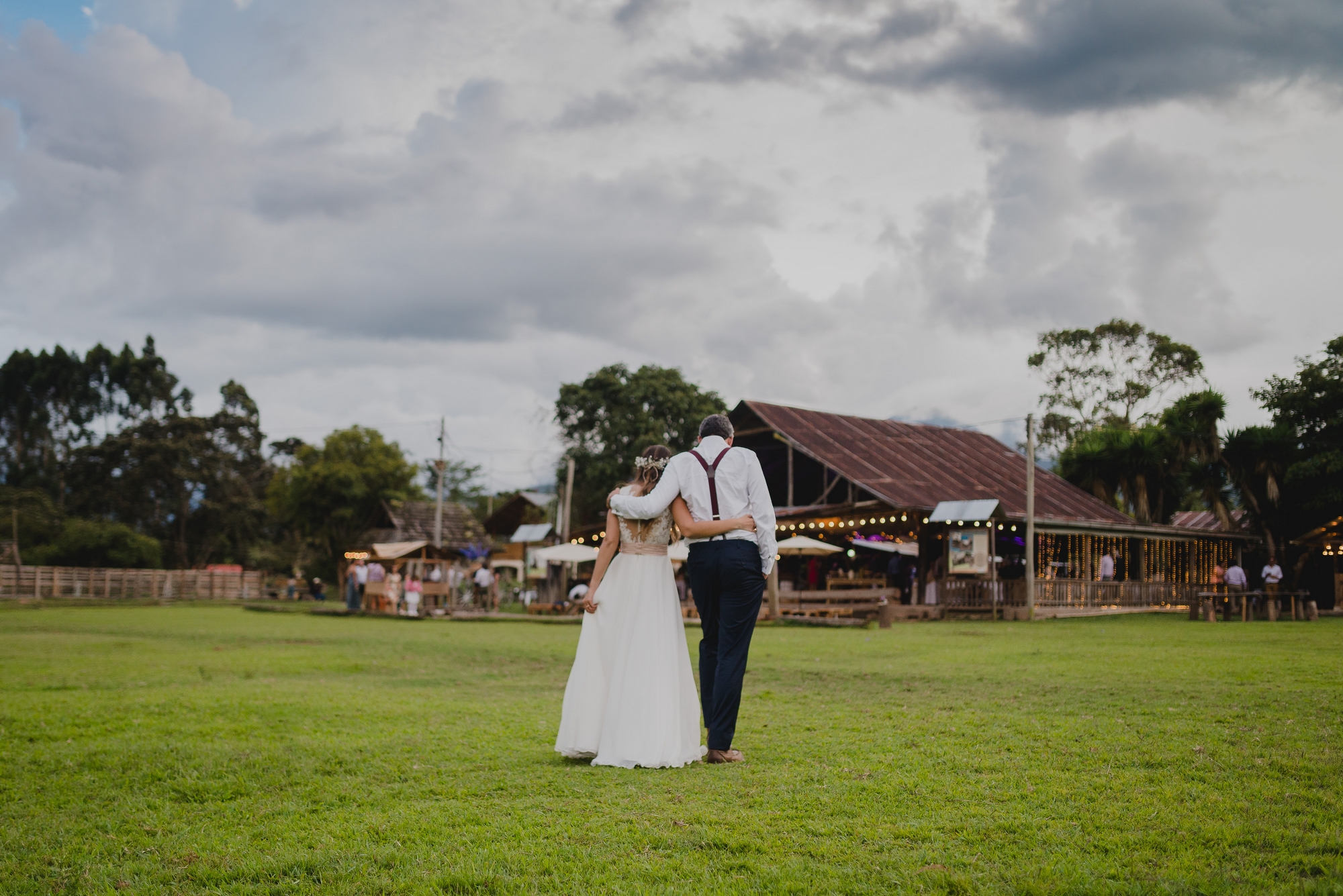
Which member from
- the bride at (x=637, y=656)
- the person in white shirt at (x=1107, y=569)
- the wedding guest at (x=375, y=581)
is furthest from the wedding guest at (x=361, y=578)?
the bride at (x=637, y=656)

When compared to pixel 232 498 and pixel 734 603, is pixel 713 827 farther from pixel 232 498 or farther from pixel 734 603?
pixel 232 498

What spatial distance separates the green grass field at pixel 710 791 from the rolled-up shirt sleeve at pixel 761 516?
107 centimetres

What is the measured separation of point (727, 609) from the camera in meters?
5.73

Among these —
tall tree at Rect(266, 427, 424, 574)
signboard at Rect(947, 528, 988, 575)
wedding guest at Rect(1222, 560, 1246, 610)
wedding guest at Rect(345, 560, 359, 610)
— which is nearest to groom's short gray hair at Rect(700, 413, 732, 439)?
signboard at Rect(947, 528, 988, 575)

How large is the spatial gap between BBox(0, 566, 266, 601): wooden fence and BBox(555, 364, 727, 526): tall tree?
18.9 m

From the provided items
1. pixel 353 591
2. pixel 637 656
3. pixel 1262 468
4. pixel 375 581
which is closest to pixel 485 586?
pixel 375 581

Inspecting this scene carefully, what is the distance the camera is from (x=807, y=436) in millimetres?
31953

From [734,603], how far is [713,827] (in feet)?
6.09

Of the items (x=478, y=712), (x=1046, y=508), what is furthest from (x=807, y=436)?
(x=478, y=712)

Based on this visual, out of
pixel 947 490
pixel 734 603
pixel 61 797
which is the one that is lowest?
pixel 61 797

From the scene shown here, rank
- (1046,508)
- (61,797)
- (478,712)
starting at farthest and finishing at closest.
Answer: (1046,508), (478,712), (61,797)

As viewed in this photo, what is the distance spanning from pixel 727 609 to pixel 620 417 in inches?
1391

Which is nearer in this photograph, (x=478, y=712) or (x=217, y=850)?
(x=217, y=850)

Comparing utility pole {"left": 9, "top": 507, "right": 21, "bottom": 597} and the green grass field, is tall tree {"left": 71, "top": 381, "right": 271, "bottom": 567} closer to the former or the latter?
utility pole {"left": 9, "top": 507, "right": 21, "bottom": 597}
